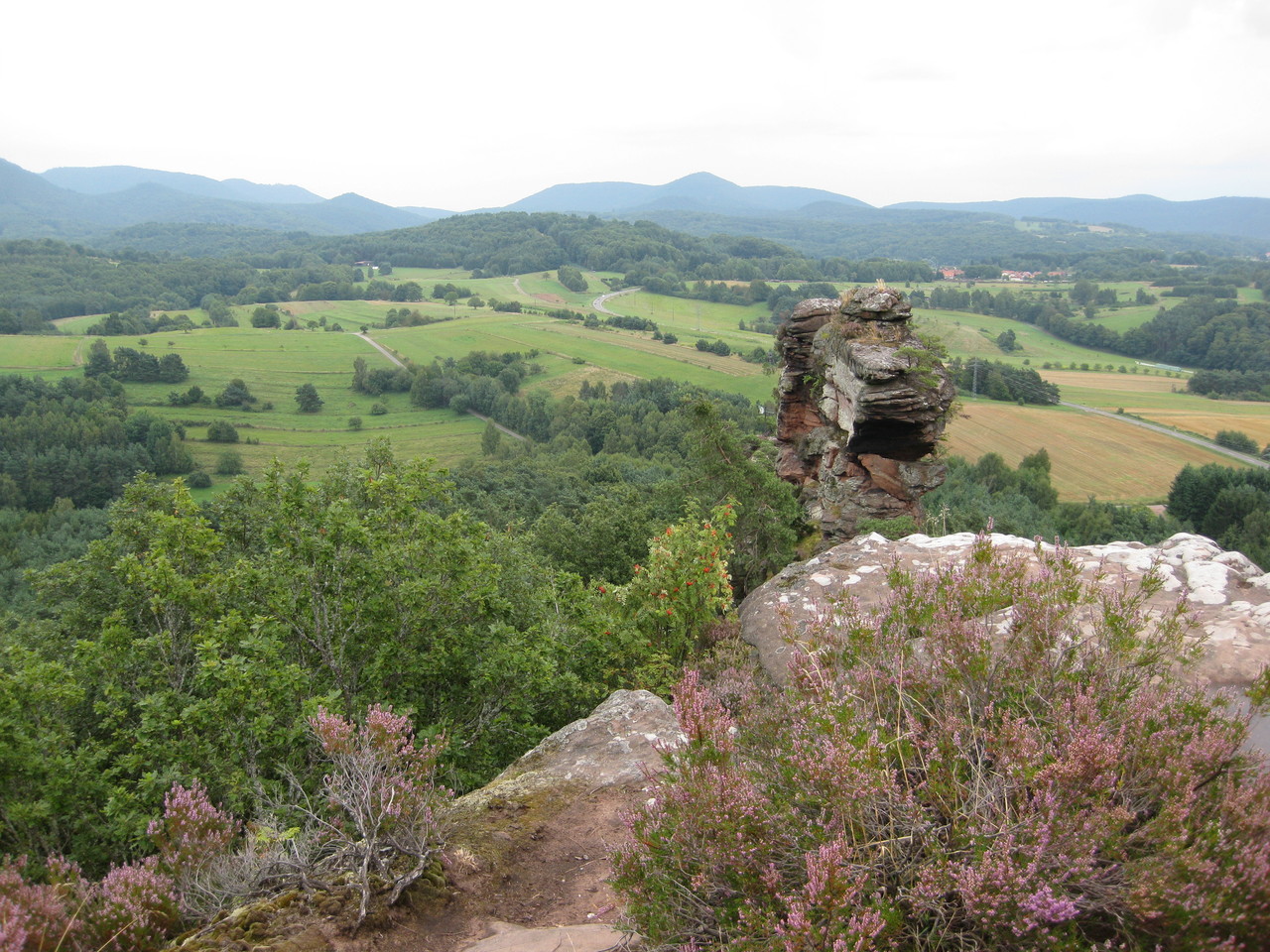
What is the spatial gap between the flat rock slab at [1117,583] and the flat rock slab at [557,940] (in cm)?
230

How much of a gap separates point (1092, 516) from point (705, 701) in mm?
60160

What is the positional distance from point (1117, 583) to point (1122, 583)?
9.91 feet

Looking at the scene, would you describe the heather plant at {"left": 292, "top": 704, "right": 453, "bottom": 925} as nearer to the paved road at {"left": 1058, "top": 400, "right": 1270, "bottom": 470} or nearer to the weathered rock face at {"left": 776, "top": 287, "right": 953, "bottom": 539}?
the weathered rock face at {"left": 776, "top": 287, "right": 953, "bottom": 539}

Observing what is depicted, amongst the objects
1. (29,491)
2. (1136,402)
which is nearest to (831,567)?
(29,491)

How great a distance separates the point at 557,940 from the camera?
4672 millimetres

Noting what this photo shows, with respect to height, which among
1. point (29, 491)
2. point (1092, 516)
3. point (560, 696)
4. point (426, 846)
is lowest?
point (29, 491)

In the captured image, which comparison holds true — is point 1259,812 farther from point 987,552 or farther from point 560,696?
point 560,696

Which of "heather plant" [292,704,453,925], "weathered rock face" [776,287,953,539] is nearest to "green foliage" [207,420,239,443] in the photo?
"weathered rock face" [776,287,953,539]

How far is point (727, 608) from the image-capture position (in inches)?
500

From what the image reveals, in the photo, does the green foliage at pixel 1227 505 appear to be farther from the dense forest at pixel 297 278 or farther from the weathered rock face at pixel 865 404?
the dense forest at pixel 297 278

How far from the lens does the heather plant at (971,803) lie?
3072 millimetres

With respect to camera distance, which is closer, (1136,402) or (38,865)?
(38,865)

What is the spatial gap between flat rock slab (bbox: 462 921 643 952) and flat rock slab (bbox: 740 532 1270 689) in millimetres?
2297

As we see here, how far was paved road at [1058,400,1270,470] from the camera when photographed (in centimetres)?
7031
